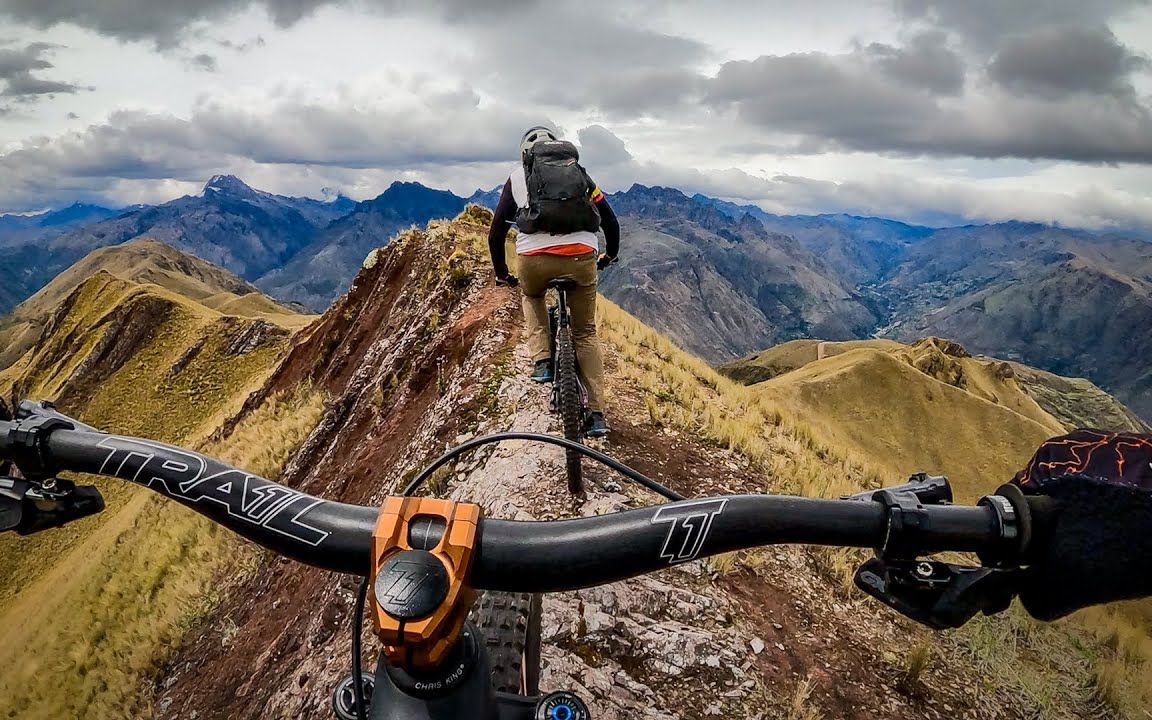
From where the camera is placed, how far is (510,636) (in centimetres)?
265

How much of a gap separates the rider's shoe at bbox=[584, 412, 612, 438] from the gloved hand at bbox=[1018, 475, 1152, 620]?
5887mm

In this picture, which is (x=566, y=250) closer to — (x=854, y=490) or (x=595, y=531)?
(x=595, y=531)

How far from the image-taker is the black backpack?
7.05m

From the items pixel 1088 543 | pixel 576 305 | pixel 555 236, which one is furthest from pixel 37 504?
pixel 576 305

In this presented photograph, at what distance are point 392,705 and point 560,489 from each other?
16.8ft

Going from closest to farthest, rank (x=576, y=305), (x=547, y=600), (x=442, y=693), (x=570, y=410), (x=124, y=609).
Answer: (x=442, y=693) < (x=547, y=600) < (x=570, y=410) < (x=576, y=305) < (x=124, y=609)

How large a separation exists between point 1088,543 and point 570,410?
A: 17.1ft

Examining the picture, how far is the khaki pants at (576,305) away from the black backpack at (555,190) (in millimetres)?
475

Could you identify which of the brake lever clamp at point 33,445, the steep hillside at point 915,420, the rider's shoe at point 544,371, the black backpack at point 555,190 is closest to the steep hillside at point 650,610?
the rider's shoe at point 544,371

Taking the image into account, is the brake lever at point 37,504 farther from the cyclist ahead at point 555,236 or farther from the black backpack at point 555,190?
the black backpack at point 555,190

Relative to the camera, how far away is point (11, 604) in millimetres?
19875

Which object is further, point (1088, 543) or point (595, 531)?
point (595, 531)

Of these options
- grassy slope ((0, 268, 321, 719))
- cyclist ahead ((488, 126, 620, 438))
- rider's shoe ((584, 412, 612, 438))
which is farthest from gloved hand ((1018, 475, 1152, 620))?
grassy slope ((0, 268, 321, 719))

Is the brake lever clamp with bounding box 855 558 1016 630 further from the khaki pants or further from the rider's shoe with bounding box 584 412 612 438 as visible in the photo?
the khaki pants
